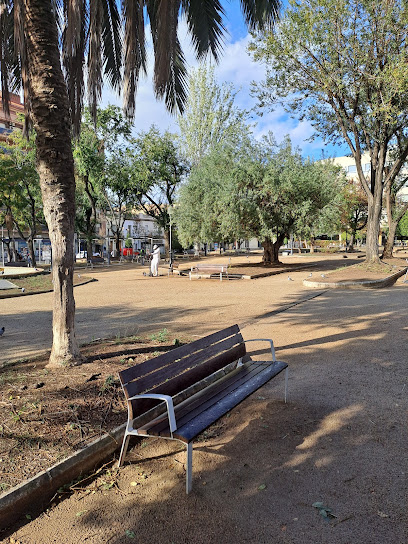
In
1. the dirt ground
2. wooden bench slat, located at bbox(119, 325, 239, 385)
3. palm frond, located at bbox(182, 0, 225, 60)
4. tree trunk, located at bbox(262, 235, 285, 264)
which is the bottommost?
the dirt ground

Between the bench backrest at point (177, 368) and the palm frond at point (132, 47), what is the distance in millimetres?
3155

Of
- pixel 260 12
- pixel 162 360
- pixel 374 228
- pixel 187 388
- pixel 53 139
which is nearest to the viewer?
pixel 162 360

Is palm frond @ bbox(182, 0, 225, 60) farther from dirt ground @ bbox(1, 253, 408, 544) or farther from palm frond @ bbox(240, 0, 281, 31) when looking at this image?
dirt ground @ bbox(1, 253, 408, 544)

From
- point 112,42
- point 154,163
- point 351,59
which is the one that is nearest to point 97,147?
point 154,163

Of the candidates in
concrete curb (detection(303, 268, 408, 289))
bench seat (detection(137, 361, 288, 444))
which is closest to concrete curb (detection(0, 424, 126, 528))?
bench seat (detection(137, 361, 288, 444))

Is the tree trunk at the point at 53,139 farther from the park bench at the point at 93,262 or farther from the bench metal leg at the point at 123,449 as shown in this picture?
the park bench at the point at 93,262

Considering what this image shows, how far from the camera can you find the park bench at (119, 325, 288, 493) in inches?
110

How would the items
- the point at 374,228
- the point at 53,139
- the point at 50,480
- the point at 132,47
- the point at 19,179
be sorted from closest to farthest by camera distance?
the point at 50,480, the point at 53,139, the point at 132,47, the point at 374,228, the point at 19,179

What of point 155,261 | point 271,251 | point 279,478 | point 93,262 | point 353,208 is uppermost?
point 353,208

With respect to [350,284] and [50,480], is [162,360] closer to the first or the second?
[50,480]

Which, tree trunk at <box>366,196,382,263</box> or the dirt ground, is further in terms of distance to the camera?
tree trunk at <box>366,196,382,263</box>

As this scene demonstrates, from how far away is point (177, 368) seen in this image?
11.0ft

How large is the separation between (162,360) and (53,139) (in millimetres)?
2784

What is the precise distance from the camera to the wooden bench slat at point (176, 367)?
297cm
